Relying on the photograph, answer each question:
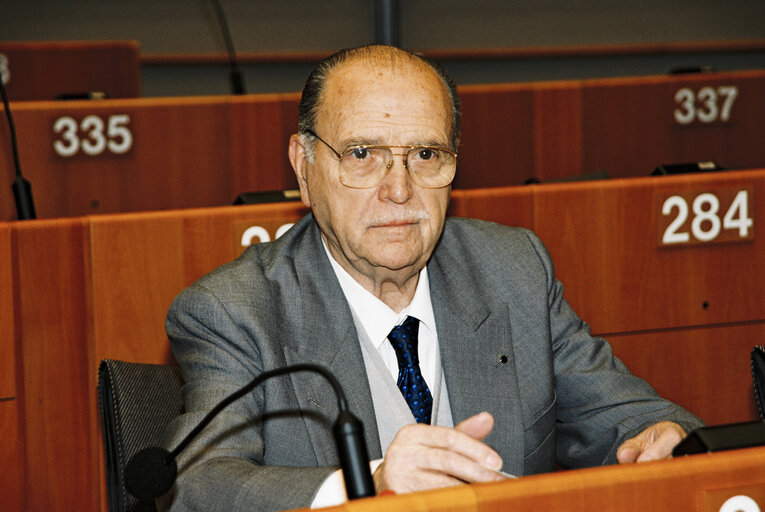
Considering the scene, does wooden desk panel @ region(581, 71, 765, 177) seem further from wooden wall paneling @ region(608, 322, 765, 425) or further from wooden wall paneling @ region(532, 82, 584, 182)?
wooden wall paneling @ region(608, 322, 765, 425)


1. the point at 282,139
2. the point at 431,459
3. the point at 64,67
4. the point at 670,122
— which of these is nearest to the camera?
the point at 431,459

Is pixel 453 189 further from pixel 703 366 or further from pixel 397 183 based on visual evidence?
pixel 397 183

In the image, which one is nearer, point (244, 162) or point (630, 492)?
point (630, 492)

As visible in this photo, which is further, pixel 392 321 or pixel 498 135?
Answer: pixel 498 135

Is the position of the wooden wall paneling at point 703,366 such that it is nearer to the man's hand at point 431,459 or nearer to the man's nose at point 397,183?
the man's nose at point 397,183

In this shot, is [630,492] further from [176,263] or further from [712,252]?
[712,252]

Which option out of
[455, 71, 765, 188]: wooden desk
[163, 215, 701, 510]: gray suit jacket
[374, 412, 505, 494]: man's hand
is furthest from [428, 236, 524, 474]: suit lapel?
[455, 71, 765, 188]: wooden desk

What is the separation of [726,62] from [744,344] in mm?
6287

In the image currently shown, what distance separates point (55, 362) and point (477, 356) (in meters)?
1.07

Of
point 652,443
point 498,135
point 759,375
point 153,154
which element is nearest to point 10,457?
point 652,443

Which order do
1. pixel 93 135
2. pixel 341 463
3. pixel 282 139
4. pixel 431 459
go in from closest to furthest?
pixel 341 463, pixel 431 459, pixel 93 135, pixel 282 139

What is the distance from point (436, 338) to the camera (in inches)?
73.3

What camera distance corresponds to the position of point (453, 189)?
356 centimetres

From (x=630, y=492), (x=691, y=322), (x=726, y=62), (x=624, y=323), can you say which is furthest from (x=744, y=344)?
(x=726, y=62)
